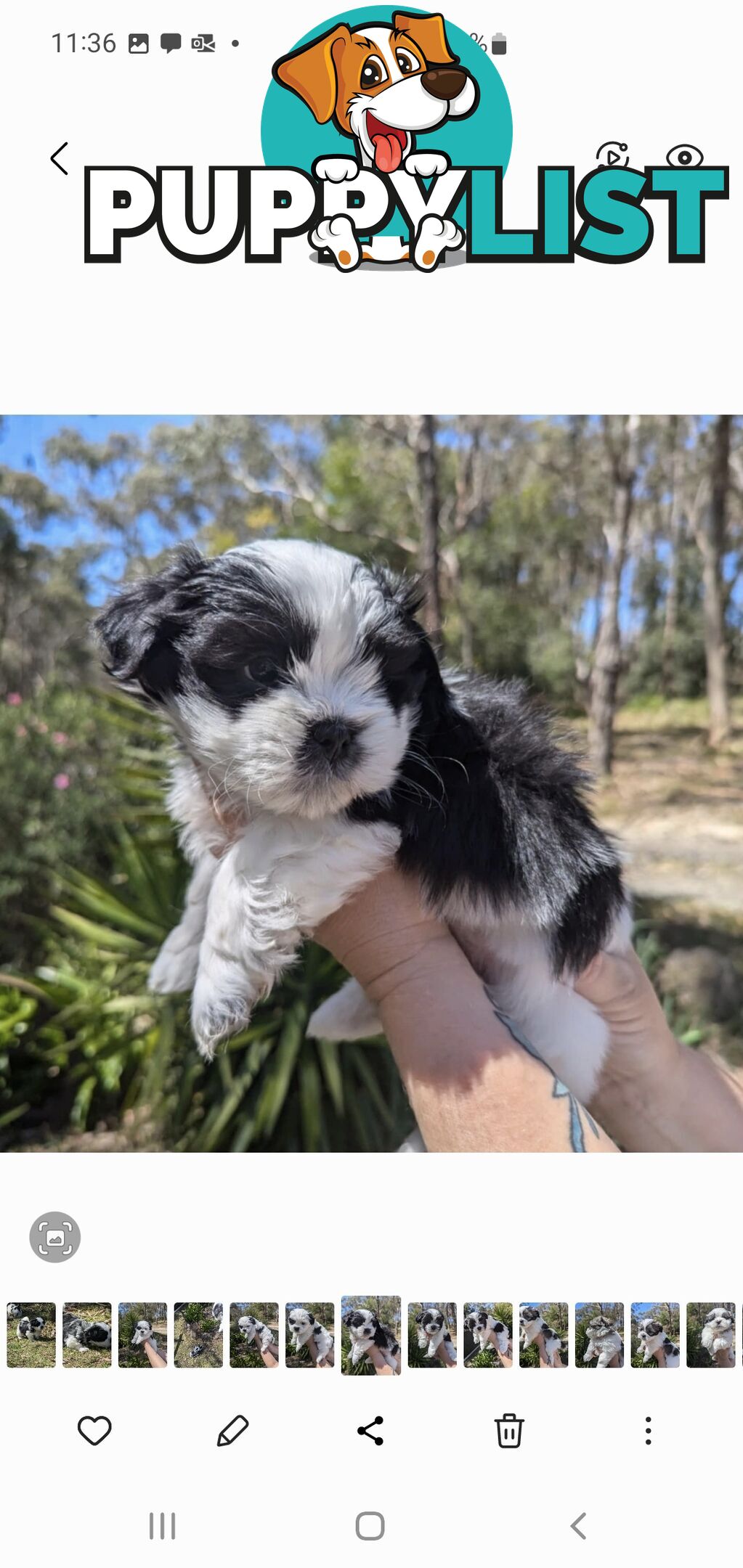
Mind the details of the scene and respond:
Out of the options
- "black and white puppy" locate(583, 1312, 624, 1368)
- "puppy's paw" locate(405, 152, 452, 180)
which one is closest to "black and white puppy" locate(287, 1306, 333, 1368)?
"black and white puppy" locate(583, 1312, 624, 1368)

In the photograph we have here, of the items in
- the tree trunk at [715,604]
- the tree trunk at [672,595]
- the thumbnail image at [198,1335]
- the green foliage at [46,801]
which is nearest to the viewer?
the thumbnail image at [198,1335]

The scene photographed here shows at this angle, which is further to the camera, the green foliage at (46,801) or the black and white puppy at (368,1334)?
the green foliage at (46,801)

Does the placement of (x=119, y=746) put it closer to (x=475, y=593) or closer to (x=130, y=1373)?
(x=130, y=1373)

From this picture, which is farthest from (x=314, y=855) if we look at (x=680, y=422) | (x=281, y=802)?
(x=680, y=422)

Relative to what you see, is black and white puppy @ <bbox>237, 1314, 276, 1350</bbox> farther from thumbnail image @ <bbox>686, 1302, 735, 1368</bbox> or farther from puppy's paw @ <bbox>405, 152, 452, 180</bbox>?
puppy's paw @ <bbox>405, 152, 452, 180</bbox>

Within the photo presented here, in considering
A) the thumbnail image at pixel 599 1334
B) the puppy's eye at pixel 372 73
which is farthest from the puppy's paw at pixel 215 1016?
the puppy's eye at pixel 372 73

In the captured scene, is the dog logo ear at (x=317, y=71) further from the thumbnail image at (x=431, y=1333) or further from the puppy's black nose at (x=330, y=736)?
the thumbnail image at (x=431, y=1333)
